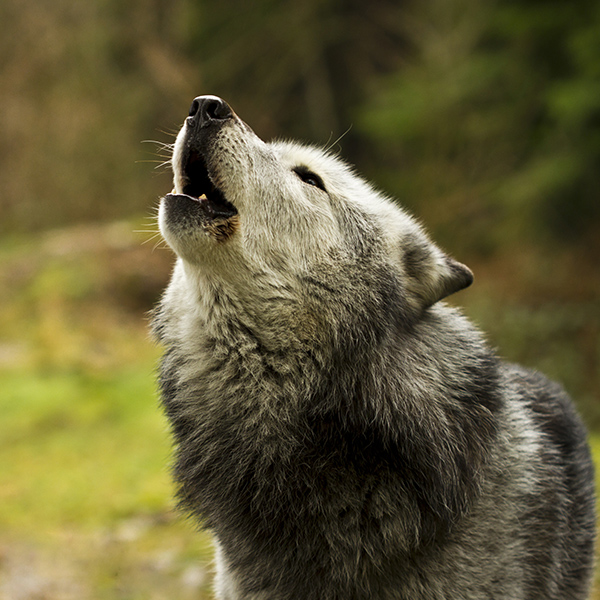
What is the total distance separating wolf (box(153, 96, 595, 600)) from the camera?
2559 millimetres

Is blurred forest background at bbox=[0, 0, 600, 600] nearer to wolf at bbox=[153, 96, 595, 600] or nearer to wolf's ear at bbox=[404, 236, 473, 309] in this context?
wolf at bbox=[153, 96, 595, 600]

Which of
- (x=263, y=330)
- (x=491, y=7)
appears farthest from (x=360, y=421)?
(x=491, y=7)

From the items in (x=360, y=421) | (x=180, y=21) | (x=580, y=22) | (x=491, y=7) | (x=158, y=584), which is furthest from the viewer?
(x=180, y=21)

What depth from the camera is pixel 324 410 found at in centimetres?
262

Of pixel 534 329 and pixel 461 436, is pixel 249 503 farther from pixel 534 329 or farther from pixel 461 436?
pixel 534 329

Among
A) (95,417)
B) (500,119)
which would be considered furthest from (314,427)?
(500,119)

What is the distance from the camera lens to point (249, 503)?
8.61 ft

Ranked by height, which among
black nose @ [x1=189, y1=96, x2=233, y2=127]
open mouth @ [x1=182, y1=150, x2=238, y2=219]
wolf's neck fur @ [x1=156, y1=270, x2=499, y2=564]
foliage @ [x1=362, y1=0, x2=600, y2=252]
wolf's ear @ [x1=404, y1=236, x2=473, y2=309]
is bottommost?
wolf's neck fur @ [x1=156, y1=270, x2=499, y2=564]

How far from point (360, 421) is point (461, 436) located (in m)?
0.45

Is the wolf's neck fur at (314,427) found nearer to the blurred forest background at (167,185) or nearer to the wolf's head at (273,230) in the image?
the wolf's head at (273,230)

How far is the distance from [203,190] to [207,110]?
13.1 inches

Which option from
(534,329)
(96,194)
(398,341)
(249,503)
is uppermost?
(96,194)

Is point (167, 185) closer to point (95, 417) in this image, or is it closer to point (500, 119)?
point (500, 119)

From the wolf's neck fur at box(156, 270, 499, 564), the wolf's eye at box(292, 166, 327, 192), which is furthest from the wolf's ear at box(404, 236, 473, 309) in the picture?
the wolf's eye at box(292, 166, 327, 192)
